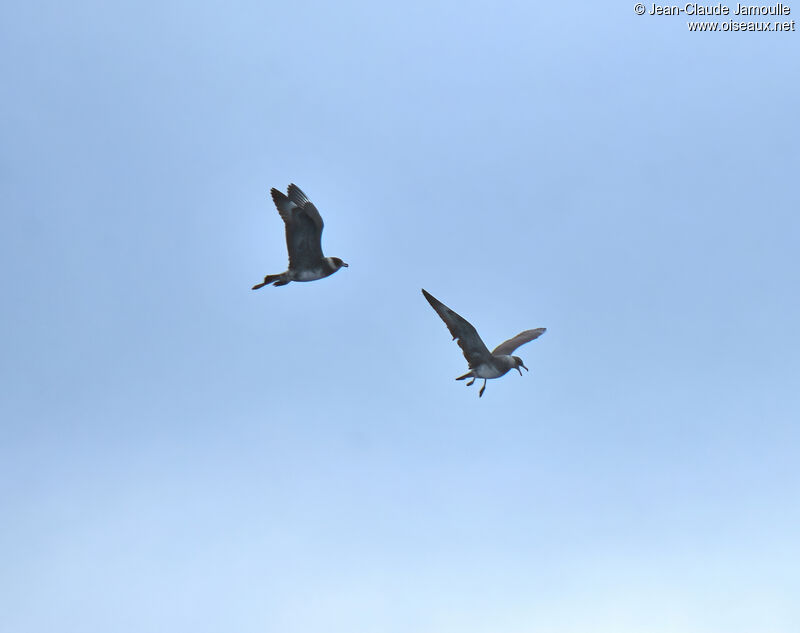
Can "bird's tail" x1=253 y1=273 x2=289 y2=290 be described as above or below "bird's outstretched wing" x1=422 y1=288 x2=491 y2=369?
above

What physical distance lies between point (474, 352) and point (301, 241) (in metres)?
6.60

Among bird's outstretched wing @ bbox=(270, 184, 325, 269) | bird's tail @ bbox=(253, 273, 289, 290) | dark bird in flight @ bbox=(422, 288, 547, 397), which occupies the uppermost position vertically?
bird's outstretched wing @ bbox=(270, 184, 325, 269)

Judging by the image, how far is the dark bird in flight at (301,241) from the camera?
2283cm

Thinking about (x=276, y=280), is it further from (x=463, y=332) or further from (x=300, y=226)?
(x=463, y=332)

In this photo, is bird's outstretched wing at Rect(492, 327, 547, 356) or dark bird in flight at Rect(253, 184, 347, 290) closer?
dark bird in flight at Rect(253, 184, 347, 290)

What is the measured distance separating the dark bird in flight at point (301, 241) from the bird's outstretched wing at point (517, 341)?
722 centimetres

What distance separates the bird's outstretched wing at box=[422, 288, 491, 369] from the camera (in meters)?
23.1

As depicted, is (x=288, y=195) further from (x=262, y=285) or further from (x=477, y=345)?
(x=477, y=345)

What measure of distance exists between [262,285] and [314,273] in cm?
180

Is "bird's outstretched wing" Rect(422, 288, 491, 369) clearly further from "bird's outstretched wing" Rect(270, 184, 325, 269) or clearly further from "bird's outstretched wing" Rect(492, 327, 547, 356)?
"bird's outstretched wing" Rect(270, 184, 325, 269)

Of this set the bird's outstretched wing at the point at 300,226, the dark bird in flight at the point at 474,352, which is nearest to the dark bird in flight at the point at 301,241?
the bird's outstretched wing at the point at 300,226

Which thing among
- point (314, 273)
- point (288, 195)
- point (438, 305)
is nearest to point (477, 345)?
point (438, 305)

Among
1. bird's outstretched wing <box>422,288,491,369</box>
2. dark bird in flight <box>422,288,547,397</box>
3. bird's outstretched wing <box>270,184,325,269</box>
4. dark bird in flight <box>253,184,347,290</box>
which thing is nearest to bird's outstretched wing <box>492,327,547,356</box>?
dark bird in flight <box>422,288,547,397</box>

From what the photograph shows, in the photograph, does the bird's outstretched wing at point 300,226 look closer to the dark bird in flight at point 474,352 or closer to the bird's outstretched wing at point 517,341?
the dark bird in flight at point 474,352
